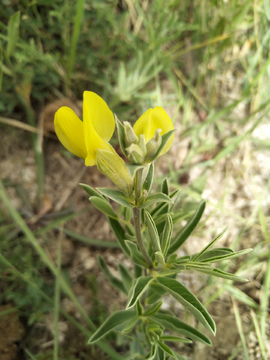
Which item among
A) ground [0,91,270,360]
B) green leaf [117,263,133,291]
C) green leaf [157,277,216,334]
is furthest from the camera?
ground [0,91,270,360]

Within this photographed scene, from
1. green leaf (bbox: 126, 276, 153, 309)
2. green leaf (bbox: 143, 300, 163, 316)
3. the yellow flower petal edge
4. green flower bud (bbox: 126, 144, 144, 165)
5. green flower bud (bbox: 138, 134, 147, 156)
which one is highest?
the yellow flower petal edge

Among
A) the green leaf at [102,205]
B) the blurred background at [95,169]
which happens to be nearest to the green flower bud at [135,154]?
the green leaf at [102,205]

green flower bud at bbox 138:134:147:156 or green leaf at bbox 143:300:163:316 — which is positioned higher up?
green flower bud at bbox 138:134:147:156

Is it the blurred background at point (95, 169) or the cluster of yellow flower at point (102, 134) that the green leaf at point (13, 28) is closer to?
the blurred background at point (95, 169)

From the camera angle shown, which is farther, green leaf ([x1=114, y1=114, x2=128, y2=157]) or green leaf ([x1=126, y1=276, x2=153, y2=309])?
green leaf ([x1=126, y1=276, x2=153, y2=309])

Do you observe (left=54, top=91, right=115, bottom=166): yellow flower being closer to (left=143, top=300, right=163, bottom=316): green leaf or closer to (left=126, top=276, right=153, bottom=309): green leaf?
Result: (left=126, top=276, right=153, bottom=309): green leaf

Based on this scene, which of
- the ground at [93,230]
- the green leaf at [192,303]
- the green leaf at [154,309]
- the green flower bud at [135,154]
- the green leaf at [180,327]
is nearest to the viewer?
the green flower bud at [135,154]

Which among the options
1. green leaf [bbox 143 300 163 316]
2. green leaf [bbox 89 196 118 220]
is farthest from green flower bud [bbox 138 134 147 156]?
green leaf [bbox 143 300 163 316]
